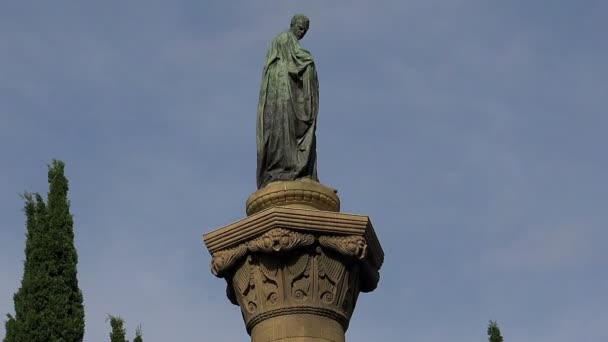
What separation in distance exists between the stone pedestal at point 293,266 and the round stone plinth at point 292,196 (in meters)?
0.34

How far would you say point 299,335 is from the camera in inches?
547

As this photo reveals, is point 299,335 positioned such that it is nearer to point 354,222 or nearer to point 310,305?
point 310,305

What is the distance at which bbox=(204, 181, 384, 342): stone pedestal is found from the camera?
14.1 m

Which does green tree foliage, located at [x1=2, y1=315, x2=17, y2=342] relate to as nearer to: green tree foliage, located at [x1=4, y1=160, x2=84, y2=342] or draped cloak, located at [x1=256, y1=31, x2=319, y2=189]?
green tree foliage, located at [x1=4, y1=160, x2=84, y2=342]

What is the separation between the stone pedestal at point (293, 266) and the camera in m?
14.1

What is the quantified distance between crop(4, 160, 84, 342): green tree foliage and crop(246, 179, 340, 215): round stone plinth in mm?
5380

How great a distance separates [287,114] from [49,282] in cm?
592

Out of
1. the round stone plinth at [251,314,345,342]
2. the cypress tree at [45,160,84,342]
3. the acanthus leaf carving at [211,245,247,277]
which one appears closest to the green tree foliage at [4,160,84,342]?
the cypress tree at [45,160,84,342]

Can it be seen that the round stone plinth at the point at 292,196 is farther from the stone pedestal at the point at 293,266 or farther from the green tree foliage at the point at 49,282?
the green tree foliage at the point at 49,282

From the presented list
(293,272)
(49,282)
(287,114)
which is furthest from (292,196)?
(49,282)

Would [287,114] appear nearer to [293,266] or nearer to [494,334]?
[293,266]

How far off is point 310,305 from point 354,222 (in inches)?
45.3

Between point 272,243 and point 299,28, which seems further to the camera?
point 299,28

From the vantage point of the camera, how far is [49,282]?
19406mm
